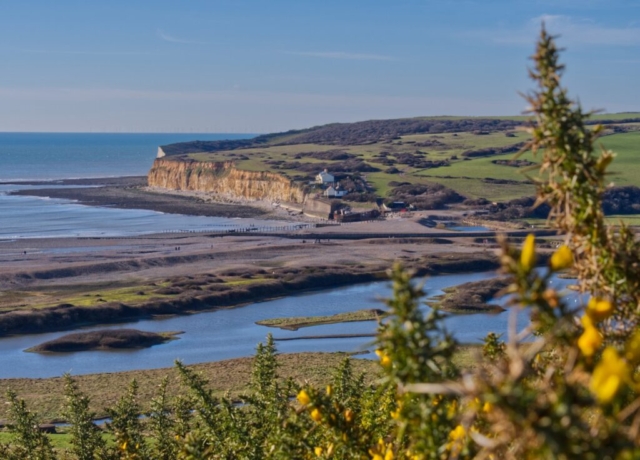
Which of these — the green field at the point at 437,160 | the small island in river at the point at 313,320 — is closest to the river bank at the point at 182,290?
the small island in river at the point at 313,320

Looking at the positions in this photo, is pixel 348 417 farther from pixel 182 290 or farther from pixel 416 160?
pixel 416 160

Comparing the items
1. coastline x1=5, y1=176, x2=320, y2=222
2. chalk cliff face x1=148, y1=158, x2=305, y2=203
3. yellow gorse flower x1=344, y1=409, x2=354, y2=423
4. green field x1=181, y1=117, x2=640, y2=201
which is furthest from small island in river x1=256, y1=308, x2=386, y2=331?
chalk cliff face x1=148, y1=158, x2=305, y2=203

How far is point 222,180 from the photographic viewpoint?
113 m

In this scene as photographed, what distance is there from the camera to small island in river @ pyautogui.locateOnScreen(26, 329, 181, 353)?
127 feet

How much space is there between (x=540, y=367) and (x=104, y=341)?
3624 centimetres

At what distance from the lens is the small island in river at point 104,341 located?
38.7 metres

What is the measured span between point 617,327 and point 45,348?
36909 mm

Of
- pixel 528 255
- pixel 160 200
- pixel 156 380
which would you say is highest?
pixel 528 255

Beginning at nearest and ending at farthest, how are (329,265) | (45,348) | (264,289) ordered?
(45,348) → (264,289) → (329,265)

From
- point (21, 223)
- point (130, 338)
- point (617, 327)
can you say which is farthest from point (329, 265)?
point (617, 327)

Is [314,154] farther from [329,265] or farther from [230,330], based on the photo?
[230,330]

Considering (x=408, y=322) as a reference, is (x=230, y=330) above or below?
below

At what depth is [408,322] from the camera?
3.40 m

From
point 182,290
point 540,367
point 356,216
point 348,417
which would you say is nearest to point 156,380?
point 182,290
